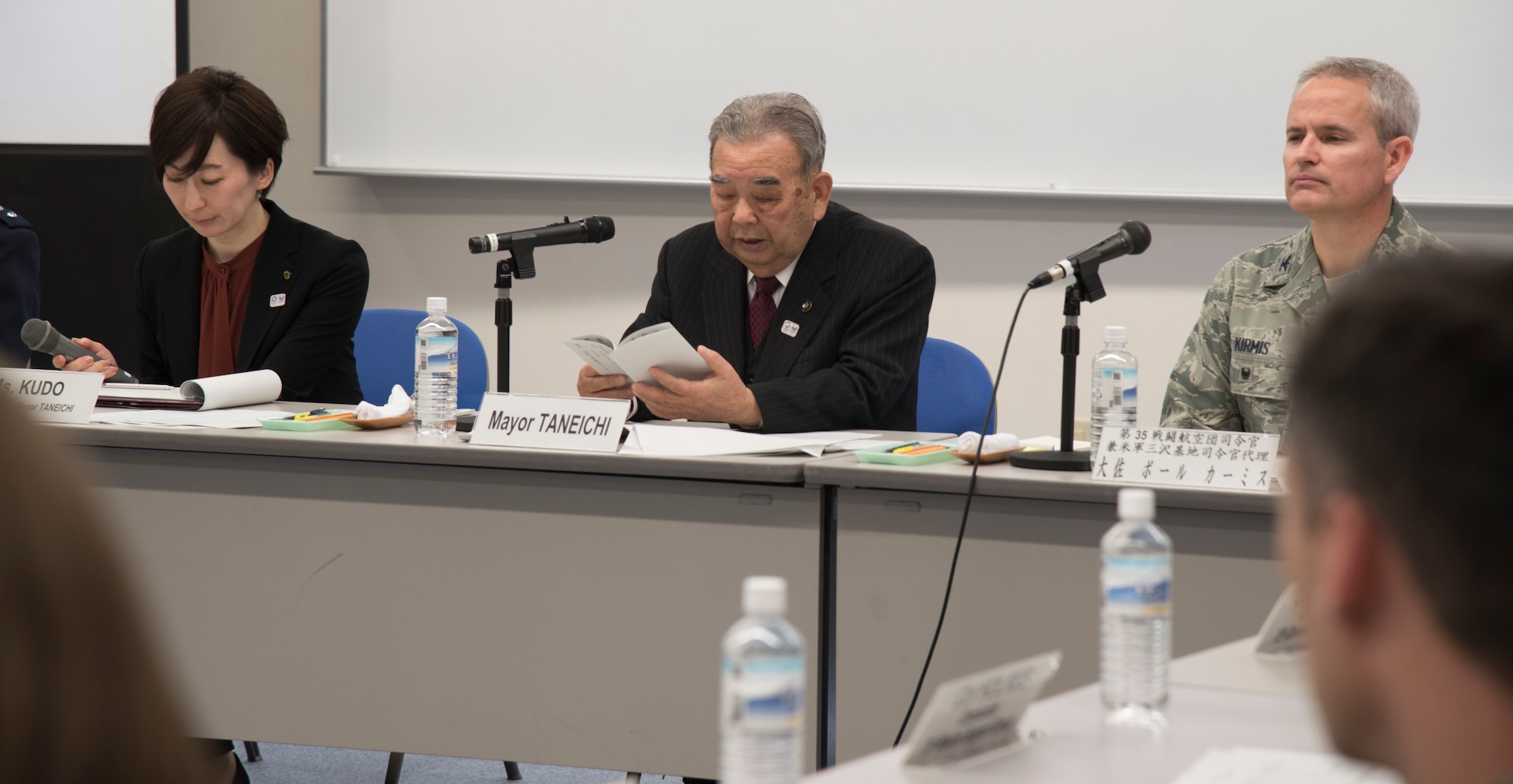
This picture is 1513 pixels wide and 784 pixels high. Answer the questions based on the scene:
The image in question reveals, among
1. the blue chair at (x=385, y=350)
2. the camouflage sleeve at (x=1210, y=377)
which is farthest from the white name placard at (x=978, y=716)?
the blue chair at (x=385, y=350)

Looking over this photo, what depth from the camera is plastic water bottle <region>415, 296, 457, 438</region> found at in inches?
86.7

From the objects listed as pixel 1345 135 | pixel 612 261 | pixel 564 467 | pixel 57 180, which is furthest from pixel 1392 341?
pixel 57 180

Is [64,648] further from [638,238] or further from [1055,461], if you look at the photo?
[638,238]

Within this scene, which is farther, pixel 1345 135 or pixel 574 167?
pixel 574 167

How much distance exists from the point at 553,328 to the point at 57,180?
139 centimetres

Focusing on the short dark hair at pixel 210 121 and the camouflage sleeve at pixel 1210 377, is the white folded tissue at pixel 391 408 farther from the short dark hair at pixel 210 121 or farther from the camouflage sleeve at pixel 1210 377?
the camouflage sleeve at pixel 1210 377

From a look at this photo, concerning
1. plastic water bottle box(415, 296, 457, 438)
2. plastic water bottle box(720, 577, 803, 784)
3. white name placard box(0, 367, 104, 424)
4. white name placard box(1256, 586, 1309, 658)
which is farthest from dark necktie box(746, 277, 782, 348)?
plastic water bottle box(720, 577, 803, 784)

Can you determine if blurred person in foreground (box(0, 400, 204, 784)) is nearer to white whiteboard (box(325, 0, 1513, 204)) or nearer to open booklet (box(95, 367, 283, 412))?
open booklet (box(95, 367, 283, 412))

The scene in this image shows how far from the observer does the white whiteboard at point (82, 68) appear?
3756 millimetres

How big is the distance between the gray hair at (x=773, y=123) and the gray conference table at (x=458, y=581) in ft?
2.65

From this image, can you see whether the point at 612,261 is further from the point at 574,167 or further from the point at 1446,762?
the point at 1446,762

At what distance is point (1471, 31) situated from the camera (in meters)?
3.36

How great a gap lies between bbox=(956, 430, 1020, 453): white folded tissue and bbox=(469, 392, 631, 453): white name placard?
18.6 inches

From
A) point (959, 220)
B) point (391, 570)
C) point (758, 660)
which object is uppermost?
point (959, 220)
